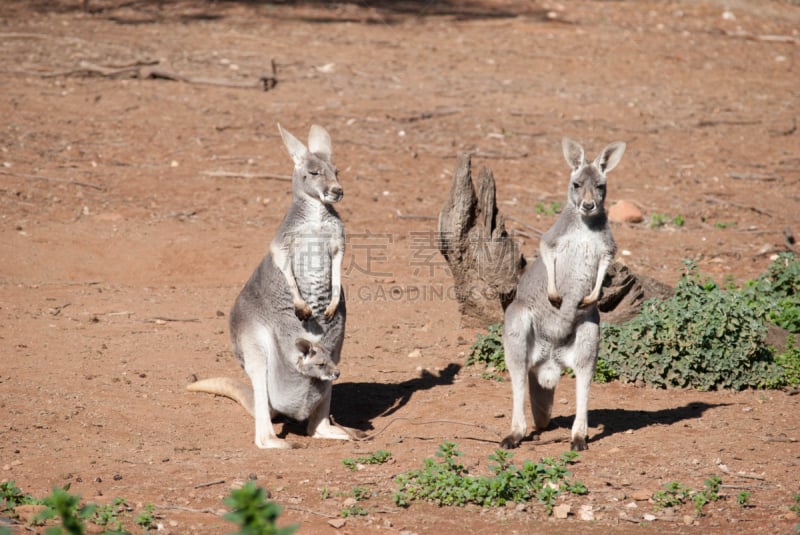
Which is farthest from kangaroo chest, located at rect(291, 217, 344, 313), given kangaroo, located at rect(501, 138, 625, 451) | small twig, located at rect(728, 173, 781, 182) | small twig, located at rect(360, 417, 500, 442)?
small twig, located at rect(728, 173, 781, 182)

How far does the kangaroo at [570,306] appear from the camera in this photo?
5660 millimetres

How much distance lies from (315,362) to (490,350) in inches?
73.1

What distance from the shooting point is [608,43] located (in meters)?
16.8

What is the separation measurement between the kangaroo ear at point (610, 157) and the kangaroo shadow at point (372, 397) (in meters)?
2.14

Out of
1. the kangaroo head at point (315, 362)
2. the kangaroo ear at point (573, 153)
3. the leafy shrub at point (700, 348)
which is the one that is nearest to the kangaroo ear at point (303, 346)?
the kangaroo head at point (315, 362)

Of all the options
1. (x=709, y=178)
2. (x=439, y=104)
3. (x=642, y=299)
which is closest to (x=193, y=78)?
(x=439, y=104)

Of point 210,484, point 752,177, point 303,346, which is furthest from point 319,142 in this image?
point 752,177

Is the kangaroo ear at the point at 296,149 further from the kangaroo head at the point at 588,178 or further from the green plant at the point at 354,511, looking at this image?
the green plant at the point at 354,511

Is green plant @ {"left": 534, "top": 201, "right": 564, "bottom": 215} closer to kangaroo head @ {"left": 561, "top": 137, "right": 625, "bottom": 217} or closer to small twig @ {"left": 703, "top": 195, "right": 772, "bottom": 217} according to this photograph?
small twig @ {"left": 703, "top": 195, "right": 772, "bottom": 217}

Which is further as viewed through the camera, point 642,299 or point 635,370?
point 642,299

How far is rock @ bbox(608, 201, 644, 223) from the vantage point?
35.0ft

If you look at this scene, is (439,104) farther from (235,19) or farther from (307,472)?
(307,472)

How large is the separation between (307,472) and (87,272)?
4.37 meters

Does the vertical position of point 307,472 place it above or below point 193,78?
below
